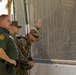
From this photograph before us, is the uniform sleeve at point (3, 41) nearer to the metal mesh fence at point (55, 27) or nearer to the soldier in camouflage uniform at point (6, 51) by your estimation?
the soldier in camouflage uniform at point (6, 51)

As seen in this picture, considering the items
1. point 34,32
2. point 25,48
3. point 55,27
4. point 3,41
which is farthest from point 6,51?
point 55,27

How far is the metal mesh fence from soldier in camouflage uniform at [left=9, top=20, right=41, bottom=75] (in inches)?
6.9

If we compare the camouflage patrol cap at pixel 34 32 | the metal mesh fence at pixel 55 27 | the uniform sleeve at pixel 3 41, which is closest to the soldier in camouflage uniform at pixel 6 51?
the uniform sleeve at pixel 3 41

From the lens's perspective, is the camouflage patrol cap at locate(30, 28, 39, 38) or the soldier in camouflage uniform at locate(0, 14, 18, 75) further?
the camouflage patrol cap at locate(30, 28, 39, 38)

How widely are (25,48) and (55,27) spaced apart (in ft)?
2.04

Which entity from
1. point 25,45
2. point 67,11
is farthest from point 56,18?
point 25,45

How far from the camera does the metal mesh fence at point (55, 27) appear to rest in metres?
4.52

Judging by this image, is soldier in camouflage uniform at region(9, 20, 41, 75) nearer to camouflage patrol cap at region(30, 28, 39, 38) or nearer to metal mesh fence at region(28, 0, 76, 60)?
camouflage patrol cap at region(30, 28, 39, 38)

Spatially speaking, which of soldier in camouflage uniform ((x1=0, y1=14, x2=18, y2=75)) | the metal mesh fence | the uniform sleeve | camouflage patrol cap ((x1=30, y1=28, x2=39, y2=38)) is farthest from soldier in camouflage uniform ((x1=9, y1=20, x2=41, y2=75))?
the uniform sleeve

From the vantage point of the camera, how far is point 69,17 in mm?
4516

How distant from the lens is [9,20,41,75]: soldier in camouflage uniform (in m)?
4.32

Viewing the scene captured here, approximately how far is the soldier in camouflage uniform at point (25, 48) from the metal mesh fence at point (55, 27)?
18 cm

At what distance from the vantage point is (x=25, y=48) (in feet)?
14.7

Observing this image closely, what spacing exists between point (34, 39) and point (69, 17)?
667mm
